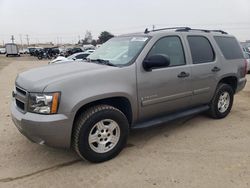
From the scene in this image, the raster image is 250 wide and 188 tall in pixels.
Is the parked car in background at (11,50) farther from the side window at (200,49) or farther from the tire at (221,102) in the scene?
the side window at (200,49)

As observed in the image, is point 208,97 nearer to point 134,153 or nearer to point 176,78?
point 176,78

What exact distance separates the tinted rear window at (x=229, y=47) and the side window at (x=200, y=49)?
37 centimetres

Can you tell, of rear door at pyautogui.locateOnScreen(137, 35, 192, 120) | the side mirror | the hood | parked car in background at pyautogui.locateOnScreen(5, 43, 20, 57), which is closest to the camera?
the hood

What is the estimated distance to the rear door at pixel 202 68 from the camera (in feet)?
16.0

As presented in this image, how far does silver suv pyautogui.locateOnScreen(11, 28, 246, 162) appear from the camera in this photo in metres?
3.43

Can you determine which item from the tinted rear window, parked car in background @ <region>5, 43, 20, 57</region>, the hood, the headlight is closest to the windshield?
the hood

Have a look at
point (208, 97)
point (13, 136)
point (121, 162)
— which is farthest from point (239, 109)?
point (13, 136)

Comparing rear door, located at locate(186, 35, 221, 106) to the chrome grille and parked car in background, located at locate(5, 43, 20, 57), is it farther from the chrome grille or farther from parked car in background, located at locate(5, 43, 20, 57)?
parked car in background, located at locate(5, 43, 20, 57)

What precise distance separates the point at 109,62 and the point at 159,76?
2.64 feet

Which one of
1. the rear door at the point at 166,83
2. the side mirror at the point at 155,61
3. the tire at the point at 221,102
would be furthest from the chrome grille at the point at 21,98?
the tire at the point at 221,102

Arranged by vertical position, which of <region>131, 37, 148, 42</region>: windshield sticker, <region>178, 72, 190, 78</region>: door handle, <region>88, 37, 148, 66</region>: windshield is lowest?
<region>178, 72, 190, 78</region>: door handle

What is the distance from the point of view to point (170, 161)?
383cm

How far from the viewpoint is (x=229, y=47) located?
5785mm

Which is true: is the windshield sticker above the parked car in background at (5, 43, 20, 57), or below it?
above
